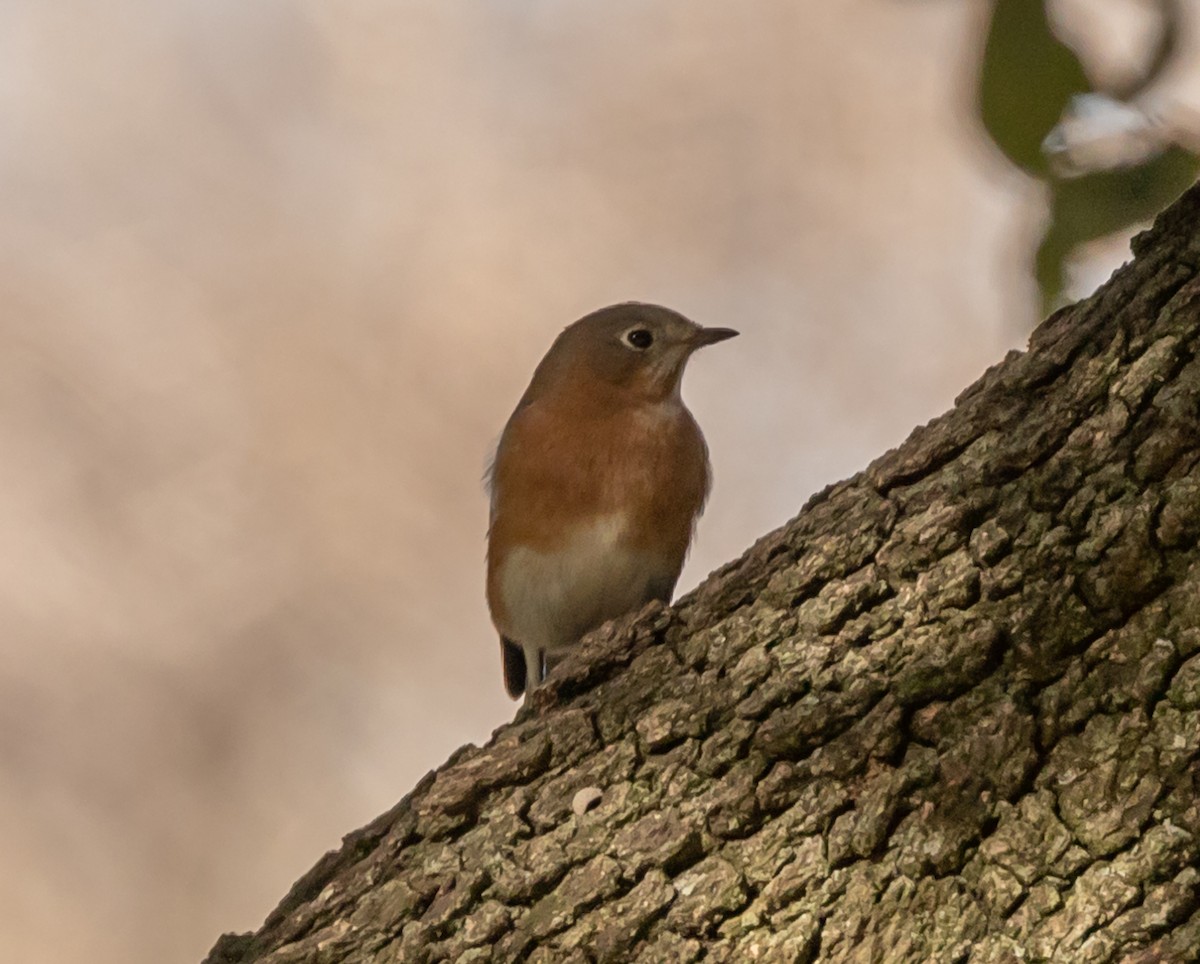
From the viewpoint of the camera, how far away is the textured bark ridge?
2314 millimetres

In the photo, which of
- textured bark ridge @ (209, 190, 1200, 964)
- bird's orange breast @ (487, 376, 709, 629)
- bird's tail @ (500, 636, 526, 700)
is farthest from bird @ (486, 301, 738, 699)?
textured bark ridge @ (209, 190, 1200, 964)

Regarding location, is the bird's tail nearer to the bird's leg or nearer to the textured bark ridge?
the bird's leg

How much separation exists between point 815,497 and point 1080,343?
0.63 metres

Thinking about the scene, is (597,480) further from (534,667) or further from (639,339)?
(534,667)

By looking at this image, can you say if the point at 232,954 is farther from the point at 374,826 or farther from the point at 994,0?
the point at 994,0

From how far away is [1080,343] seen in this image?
258cm

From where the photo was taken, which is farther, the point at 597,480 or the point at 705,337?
the point at 705,337

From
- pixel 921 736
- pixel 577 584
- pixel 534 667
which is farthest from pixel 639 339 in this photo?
pixel 921 736

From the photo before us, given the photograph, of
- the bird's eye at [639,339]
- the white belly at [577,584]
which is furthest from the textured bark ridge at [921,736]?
the bird's eye at [639,339]

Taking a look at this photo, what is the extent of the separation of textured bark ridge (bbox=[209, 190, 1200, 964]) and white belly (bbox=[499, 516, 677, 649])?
189 centimetres

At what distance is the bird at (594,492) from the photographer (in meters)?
4.88

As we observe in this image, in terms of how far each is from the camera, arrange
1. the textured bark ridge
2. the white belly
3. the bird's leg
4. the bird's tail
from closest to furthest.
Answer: the textured bark ridge < the white belly < the bird's leg < the bird's tail

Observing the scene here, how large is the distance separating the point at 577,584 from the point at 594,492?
325 millimetres

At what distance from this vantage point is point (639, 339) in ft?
17.7
